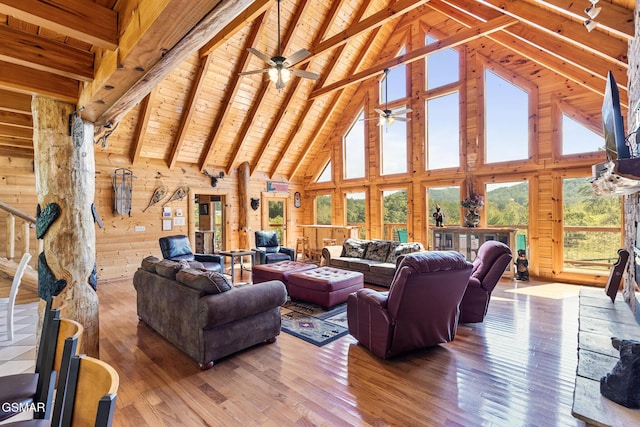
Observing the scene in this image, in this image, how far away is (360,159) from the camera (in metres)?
9.19

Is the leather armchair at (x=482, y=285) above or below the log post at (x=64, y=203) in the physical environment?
below

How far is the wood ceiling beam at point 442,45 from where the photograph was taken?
5008 mm

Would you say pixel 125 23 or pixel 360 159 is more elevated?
pixel 360 159

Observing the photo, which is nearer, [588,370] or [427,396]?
[588,370]

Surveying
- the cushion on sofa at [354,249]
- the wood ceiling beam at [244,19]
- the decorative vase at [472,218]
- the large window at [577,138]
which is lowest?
the cushion on sofa at [354,249]

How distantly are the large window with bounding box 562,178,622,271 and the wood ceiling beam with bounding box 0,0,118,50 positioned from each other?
737 cm

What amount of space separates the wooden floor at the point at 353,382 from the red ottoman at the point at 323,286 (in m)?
0.96

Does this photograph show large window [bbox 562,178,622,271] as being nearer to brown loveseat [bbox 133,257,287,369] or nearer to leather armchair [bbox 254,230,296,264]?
leather armchair [bbox 254,230,296,264]

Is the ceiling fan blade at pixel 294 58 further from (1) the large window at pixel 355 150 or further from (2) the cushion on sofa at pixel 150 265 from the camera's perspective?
(1) the large window at pixel 355 150

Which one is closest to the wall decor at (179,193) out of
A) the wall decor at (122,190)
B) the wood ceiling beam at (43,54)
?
the wall decor at (122,190)

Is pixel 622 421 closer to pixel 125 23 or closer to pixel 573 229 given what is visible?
pixel 125 23

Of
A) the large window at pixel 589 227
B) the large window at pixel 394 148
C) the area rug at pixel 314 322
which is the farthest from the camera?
the large window at pixel 394 148

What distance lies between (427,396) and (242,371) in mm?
1582

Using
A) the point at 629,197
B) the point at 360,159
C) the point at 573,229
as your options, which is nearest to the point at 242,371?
the point at 629,197
